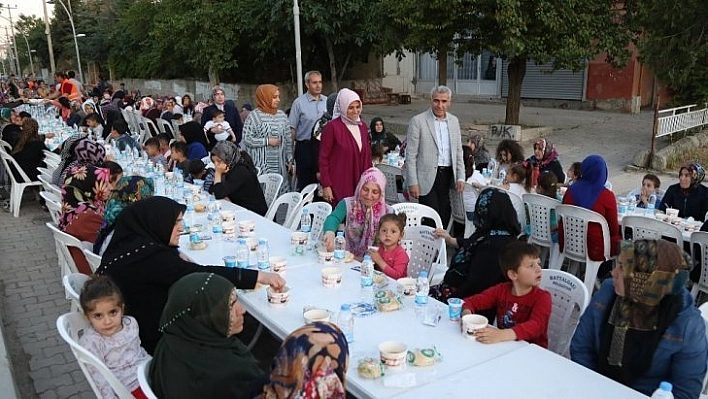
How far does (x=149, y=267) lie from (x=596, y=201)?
12.1 ft

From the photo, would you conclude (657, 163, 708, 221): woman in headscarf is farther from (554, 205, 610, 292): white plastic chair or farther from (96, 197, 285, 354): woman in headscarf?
(96, 197, 285, 354): woman in headscarf

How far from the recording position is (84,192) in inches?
180

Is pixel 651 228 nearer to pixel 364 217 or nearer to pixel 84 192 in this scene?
pixel 364 217

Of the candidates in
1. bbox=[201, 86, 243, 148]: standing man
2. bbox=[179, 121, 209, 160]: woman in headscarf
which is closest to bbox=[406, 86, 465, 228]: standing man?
bbox=[179, 121, 209, 160]: woman in headscarf

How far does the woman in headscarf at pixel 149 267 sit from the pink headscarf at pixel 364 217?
50.2 inches

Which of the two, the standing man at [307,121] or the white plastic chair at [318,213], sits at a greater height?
the standing man at [307,121]

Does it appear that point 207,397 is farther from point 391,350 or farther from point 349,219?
point 349,219

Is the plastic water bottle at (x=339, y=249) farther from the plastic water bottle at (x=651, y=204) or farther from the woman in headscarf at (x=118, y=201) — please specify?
the plastic water bottle at (x=651, y=204)

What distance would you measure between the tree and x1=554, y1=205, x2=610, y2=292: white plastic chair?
829cm

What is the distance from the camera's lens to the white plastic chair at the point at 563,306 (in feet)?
9.80

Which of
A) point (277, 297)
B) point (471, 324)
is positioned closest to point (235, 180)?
point (277, 297)

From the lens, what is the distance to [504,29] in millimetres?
11938

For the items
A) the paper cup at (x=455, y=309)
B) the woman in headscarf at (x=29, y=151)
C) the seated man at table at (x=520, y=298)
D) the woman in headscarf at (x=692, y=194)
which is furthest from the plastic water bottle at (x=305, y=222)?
the woman in headscarf at (x=29, y=151)

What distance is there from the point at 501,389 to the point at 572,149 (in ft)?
40.3
